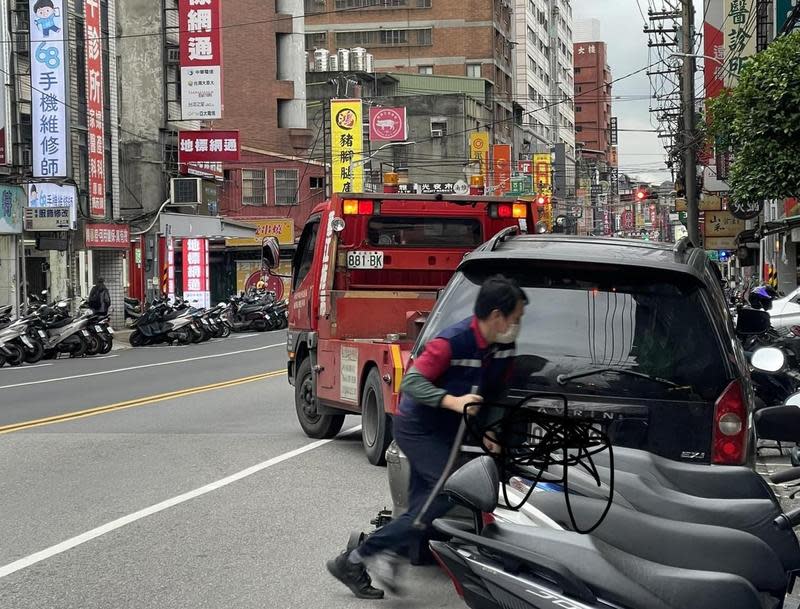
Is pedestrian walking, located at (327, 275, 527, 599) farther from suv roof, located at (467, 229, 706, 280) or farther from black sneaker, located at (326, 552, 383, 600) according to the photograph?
suv roof, located at (467, 229, 706, 280)

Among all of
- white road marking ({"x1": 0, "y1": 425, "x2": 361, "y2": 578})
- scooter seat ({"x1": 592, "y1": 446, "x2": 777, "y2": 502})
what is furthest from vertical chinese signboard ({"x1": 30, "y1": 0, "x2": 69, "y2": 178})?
scooter seat ({"x1": 592, "y1": 446, "x2": 777, "y2": 502})

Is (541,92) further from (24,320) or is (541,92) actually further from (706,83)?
(24,320)

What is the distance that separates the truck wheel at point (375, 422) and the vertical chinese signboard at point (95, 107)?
3328 cm

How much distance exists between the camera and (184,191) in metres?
52.0

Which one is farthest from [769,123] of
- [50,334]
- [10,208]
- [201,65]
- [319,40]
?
[319,40]

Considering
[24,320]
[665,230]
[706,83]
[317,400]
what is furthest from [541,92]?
[317,400]

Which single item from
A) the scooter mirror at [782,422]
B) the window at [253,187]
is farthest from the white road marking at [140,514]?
the window at [253,187]

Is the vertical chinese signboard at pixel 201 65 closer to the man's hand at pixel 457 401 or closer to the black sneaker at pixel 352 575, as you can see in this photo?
the black sneaker at pixel 352 575

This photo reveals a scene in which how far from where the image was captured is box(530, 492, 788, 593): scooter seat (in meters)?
3.65

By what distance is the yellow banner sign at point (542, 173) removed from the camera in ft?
279

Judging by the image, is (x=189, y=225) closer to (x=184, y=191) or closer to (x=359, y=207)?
(x=184, y=191)

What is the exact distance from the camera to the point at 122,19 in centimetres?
5297

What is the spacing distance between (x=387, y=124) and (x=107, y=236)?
26237 mm

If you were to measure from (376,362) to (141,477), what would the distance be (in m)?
2.34
